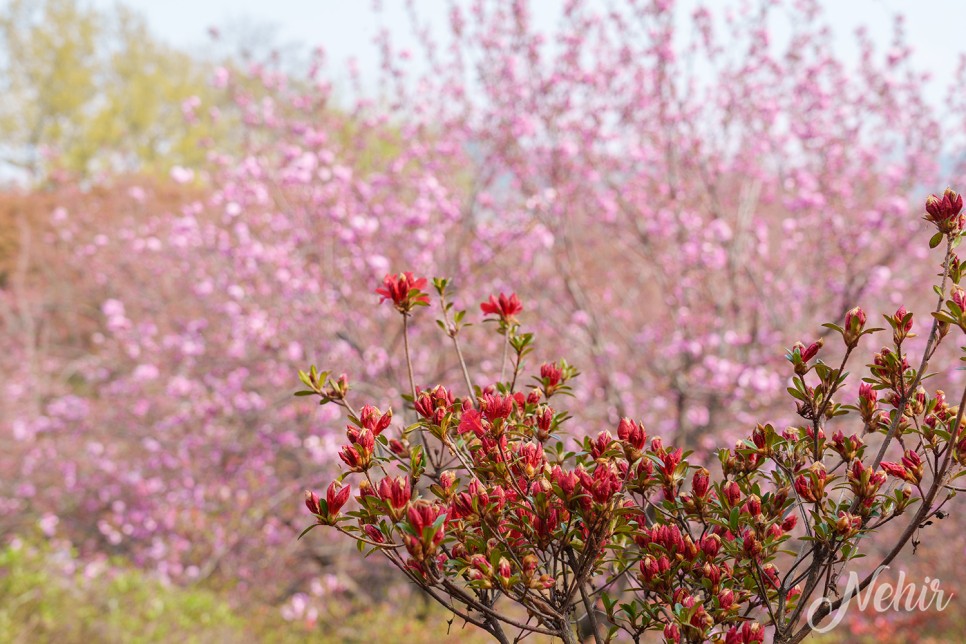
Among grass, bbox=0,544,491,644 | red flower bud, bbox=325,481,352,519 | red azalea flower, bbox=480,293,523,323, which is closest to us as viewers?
red flower bud, bbox=325,481,352,519

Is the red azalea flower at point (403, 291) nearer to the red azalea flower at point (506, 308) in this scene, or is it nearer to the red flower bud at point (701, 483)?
the red azalea flower at point (506, 308)

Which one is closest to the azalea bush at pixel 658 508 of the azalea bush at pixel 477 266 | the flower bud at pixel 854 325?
the flower bud at pixel 854 325

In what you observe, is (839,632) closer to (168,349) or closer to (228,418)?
(228,418)

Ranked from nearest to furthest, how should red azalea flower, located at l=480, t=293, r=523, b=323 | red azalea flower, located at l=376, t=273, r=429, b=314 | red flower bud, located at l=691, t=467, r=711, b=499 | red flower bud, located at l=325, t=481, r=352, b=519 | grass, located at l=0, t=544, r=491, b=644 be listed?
red flower bud, located at l=325, t=481, r=352, b=519 → red flower bud, located at l=691, t=467, r=711, b=499 → red azalea flower, located at l=376, t=273, r=429, b=314 → red azalea flower, located at l=480, t=293, r=523, b=323 → grass, located at l=0, t=544, r=491, b=644

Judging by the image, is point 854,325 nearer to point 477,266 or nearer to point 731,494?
point 731,494

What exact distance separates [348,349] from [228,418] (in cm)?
210

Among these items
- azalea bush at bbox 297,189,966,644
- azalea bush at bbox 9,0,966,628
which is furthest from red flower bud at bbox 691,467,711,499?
azalea bush at bbox 9,0,966,628

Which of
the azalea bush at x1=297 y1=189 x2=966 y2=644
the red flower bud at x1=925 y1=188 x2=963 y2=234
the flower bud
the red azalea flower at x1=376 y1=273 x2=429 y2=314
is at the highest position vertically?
the red flower bud at x1=925 y1=188 x2=963 y2=234

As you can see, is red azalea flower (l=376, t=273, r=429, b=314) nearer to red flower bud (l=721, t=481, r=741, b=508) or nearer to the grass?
red flower bud (l=721, t=481, r=741, b=508)

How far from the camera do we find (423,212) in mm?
6219

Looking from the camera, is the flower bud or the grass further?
the grass

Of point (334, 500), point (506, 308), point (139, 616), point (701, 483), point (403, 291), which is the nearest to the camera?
point (334, 500)

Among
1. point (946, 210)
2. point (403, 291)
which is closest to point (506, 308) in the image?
point (403, 291)

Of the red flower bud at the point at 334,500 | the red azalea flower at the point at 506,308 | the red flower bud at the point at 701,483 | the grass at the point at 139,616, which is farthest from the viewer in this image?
the grass at the point at 139,616
